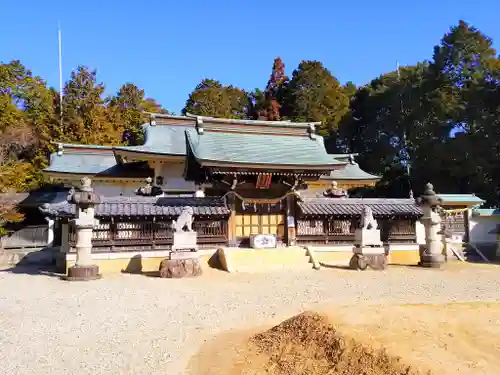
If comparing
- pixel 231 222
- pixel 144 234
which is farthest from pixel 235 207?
pixel 144 234

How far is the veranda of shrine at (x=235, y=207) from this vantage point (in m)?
15.5

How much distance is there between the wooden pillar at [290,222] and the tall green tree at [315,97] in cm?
2944

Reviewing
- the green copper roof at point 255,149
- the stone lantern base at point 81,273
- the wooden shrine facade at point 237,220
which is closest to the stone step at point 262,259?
the wooden shrine facade at point 237,220

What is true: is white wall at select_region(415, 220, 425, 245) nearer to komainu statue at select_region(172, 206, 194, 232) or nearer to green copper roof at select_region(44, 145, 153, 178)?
komainu statue at select_region(172, 206, 194, 232)

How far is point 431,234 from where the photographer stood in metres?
16.0

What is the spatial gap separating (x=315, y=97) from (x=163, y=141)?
31.5 metres

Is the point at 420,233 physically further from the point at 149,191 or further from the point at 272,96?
the point at 272,96

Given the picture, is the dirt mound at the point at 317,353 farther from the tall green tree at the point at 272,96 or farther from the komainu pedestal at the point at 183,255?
the tall green tree at the point at 272,96

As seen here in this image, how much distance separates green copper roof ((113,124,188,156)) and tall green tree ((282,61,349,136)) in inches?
1007

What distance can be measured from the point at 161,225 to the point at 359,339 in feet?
38.4

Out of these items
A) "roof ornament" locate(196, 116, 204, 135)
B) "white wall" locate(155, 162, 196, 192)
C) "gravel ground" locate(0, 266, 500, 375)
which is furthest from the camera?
"white wall" locate(155, 162, 196, 192)

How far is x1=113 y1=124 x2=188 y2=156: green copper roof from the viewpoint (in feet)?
70.0

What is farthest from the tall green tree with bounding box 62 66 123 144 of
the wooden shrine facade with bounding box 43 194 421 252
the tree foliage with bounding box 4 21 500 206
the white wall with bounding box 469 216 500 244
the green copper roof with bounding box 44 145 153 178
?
the white wall with bounding box 469 216 500 244

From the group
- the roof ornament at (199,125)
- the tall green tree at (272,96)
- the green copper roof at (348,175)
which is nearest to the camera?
the roof ornament at (199,125)
